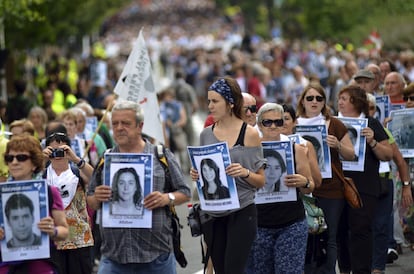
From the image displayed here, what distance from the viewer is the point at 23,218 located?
8047mm

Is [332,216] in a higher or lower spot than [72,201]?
lower

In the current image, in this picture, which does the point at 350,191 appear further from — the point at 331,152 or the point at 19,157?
the point at 19,157

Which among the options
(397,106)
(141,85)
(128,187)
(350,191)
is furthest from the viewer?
(141,85)

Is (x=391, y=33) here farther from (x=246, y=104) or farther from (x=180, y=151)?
(x=246, y=104)

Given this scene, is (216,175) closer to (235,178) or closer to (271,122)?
(235,178)

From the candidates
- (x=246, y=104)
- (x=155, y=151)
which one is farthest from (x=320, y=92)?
(x=155, y=151)

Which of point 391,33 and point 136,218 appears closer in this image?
point 136,218

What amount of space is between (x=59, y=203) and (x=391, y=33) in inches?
1270

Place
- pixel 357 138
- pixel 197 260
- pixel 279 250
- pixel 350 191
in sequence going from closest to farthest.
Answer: pixel 279 250, pixel 350 191, pixel 357 138, pixel 197 260

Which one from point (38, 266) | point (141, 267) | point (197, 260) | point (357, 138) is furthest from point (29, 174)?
point (197, 260)

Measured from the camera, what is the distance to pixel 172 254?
344 inches

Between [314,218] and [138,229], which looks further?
[314,218]

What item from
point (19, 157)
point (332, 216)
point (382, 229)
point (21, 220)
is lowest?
point (382, 229)

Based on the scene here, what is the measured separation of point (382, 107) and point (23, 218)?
6807mm
